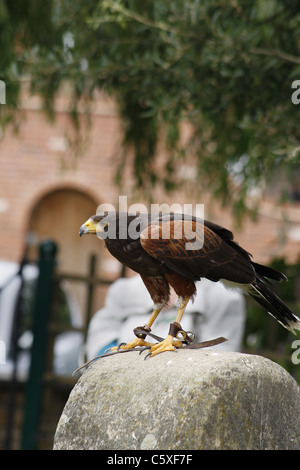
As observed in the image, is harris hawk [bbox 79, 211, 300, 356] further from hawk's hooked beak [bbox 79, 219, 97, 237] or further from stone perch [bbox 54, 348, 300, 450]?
stone perch [bbox 54, 348, 300, 450]

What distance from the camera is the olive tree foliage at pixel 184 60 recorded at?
162 inches

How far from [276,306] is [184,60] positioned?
2436mm

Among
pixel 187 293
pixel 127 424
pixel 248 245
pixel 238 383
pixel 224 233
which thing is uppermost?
pixel 248 245

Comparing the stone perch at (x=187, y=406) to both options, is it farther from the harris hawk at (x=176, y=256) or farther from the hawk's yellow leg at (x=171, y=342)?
the harris hawk at (x=176, y=256)

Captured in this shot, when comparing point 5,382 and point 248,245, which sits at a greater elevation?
point 248,245

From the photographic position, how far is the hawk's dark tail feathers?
2238mm

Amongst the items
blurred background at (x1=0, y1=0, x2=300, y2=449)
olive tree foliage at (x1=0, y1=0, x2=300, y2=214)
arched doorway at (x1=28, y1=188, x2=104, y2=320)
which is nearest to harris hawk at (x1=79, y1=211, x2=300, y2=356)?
olive tree foliage at (x1=0, y1=0, x2=300, y2=214)

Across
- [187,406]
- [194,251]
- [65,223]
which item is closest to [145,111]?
[194,251]

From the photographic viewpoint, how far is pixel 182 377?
208 cm

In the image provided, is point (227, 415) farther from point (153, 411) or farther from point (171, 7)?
point (171, 7)

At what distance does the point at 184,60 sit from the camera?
426 cm

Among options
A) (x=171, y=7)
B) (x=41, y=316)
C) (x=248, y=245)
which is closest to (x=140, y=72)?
(x=171, y=7)

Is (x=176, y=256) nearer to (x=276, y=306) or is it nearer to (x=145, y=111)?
(x=276, y=306)

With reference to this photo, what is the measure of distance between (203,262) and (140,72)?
8.72 feet
